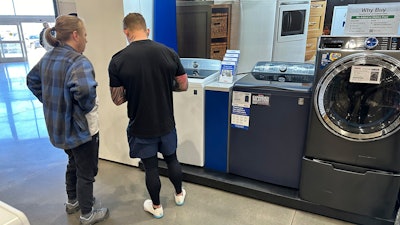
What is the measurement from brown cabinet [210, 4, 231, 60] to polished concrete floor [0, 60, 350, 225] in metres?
1.62

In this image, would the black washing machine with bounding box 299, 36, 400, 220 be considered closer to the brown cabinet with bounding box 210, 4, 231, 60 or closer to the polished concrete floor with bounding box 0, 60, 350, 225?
the polished concrete floor with bounding box 0, 60, 350, 225

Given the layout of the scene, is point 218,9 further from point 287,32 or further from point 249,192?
point 249,192

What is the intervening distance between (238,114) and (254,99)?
0.20m

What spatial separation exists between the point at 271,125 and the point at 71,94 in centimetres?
153


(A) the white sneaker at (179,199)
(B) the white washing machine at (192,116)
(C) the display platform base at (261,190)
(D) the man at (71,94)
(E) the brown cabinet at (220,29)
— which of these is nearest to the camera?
(D) the man at (71,94)

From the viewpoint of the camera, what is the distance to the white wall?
261 cm

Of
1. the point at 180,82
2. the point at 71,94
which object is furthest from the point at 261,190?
the point at 71,94

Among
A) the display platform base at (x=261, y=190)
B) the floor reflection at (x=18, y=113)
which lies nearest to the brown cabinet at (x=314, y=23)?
the display platform base at (x=261, y=190)

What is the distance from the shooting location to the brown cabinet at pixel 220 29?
10.4ft

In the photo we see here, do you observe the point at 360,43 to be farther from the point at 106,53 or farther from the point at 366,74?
the point at 106,53

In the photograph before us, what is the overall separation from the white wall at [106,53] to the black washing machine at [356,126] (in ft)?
5.93

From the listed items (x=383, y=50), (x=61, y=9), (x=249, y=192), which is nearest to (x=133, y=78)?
(x=249, y=192)

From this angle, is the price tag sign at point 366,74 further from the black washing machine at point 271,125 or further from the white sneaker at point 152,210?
the white sneaker at point 152,210

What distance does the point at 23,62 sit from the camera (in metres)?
10.3
